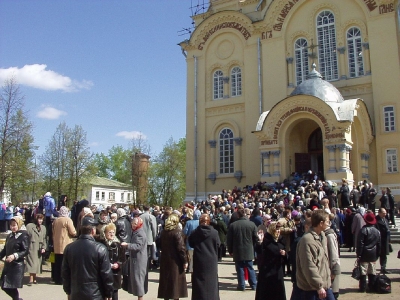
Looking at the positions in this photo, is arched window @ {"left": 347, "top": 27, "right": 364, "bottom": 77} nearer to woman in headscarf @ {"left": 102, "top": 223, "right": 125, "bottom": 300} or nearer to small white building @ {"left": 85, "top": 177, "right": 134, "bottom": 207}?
woman in headscarf @ {"left": 102, "top": 223, "right": 125, "bottom": 300}

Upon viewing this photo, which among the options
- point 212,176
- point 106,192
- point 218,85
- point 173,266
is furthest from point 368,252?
point 106,192

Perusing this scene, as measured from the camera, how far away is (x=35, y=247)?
36.9 feet

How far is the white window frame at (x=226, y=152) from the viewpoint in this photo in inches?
1159

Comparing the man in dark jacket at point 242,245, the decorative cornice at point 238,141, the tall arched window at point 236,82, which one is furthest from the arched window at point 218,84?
the man in dark jacket at point 242,245

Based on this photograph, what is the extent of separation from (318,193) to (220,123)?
11.7 metres

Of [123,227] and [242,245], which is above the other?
[123,227]

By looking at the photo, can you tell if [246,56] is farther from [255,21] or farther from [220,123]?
[220,123]

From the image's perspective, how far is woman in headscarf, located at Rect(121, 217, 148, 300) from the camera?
28.0ft

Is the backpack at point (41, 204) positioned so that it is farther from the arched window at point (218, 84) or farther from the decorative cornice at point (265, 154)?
the arched window at point (218, 84)

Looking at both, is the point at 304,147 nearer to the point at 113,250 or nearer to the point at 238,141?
the point at 238,141

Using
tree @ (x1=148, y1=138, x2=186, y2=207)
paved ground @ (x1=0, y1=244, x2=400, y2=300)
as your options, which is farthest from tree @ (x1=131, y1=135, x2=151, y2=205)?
paved ground @ (x1=0, y1=244, x2=400, y2=300)

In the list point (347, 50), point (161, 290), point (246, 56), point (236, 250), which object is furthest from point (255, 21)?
point (161, 290)

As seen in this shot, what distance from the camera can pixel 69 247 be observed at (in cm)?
607

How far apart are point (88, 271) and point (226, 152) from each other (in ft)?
79.2
